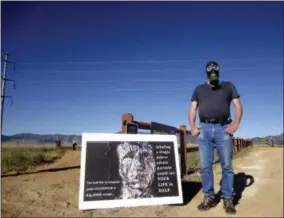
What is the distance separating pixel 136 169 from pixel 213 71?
1592 millimetres

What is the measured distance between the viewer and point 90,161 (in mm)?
4117

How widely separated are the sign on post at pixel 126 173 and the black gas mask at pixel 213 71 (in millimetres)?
1089

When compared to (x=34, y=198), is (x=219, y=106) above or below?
above

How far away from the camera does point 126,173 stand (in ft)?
13.9

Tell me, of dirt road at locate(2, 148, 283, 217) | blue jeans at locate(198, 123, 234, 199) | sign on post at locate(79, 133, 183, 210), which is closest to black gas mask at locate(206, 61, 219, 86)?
blue jeans at locate(198, 123, 234, 199)

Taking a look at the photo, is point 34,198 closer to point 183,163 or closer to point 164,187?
point 164,187


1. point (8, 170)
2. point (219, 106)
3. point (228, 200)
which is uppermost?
point (219, 106)

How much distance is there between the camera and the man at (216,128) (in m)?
4.43

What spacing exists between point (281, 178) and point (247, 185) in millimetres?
1402

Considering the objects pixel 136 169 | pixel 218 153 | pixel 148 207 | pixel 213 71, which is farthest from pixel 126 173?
pixel 213 71

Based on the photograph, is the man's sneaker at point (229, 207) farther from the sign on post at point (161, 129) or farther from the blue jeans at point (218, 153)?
the sign on post at point (161, 129)

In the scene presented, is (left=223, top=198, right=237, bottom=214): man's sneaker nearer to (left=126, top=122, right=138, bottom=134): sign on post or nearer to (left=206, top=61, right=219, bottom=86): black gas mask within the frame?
(left=206, top=61, right=219, bottom=86): black gas mask

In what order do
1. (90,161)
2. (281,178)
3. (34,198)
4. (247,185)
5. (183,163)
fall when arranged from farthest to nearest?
1. (183,163)
2. (281,178)
3. (247,185)
4. (34,198)
5. (90,161)

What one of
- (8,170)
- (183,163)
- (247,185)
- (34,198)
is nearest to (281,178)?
(247,185)
